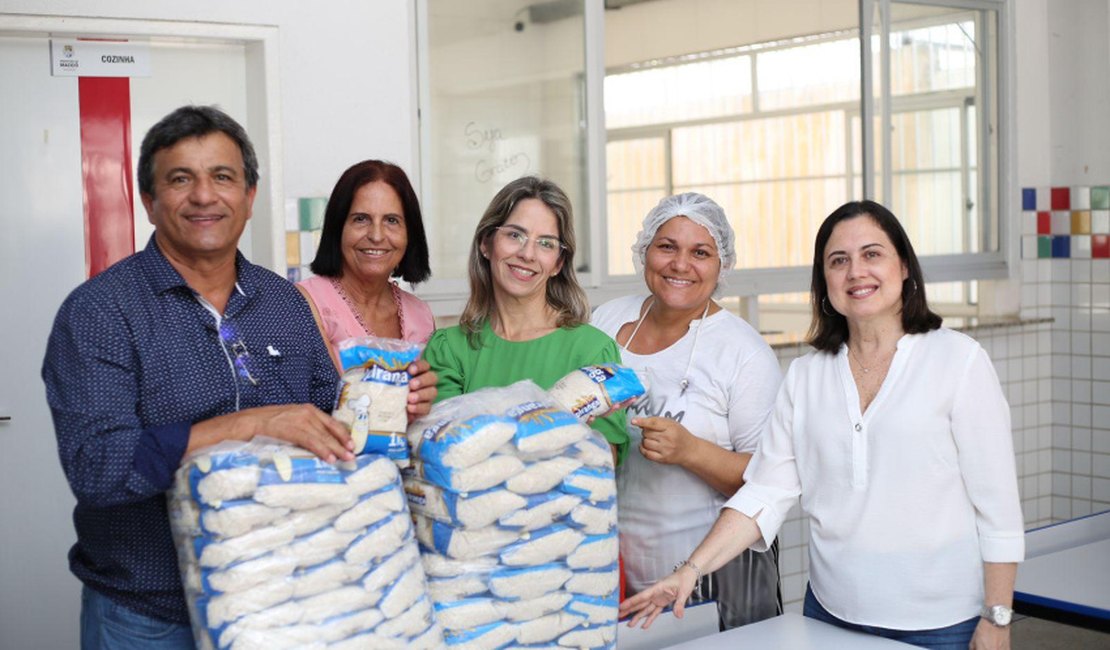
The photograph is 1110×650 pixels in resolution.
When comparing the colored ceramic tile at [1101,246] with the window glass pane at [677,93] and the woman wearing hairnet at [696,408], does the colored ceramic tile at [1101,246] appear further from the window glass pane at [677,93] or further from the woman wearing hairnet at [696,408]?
the woman wearing hairnet at [696,408]

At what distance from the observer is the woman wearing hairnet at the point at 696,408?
101 inches

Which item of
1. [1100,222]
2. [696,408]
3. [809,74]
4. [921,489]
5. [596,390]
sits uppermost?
[809,74]

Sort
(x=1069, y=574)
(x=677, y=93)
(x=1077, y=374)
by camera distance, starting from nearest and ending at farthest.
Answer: (x=1069, y=574), (x=1077, y=374), (x=677, y=93)

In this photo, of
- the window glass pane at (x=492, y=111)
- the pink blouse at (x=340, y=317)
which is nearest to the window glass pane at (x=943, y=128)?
the window glass pane at (x=492, y=111)

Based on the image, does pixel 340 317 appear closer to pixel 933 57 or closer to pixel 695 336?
pixel 695 336

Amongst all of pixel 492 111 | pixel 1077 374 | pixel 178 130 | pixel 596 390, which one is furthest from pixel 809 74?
pixel 178 130

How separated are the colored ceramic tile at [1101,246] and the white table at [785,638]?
376 centimetres

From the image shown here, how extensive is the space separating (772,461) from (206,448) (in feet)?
3.99

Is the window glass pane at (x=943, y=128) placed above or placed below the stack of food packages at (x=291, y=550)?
above

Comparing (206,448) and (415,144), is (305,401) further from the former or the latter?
(415,144)

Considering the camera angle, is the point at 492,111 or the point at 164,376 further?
the point at 492,111

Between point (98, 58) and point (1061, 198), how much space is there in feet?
14.3

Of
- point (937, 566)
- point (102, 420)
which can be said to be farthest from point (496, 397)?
point (937, 566)

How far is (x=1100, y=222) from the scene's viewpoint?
5504 mm
